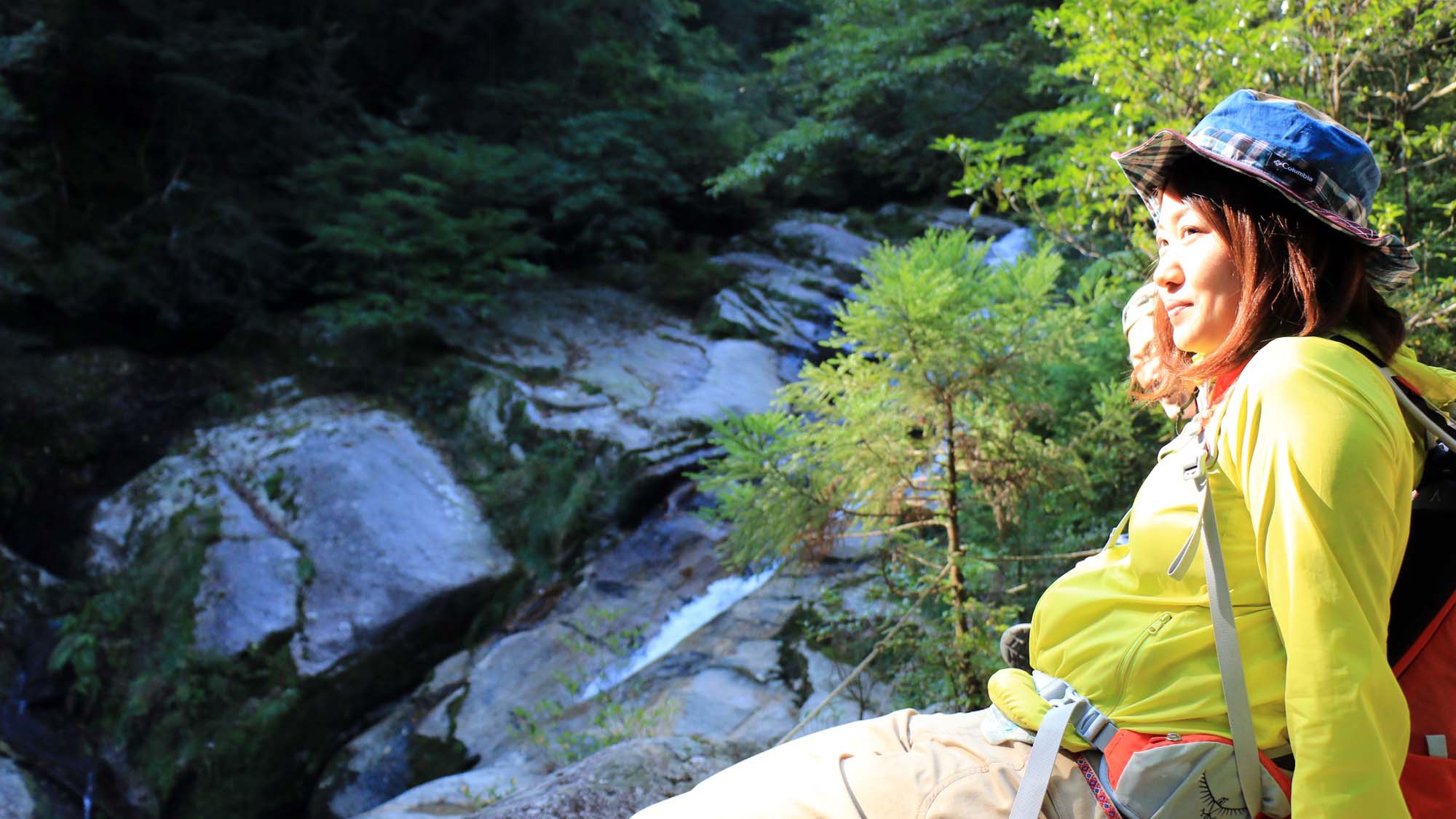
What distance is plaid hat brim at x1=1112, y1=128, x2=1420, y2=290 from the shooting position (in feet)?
4.24

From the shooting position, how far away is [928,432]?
395cm

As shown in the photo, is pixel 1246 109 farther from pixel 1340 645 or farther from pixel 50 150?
pixel 50 150

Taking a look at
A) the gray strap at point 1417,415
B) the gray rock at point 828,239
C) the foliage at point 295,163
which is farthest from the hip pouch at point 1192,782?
the gray rock at point 828,239

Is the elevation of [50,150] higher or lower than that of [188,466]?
higher

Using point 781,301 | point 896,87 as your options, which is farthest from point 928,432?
point 896,87

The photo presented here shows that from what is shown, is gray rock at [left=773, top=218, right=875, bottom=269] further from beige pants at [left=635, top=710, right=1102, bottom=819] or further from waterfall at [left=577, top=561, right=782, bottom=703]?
beige pants at [left=635, top=710, right=1102, bottom=819]

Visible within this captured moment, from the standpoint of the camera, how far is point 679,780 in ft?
11.3

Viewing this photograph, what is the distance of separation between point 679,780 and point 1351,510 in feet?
9.35

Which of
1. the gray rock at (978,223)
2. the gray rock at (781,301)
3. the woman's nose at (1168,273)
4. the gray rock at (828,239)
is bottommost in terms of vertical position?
the gray rock at (781,301)

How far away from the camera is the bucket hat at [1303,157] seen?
131 cm

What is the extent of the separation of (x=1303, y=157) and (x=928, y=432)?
2.66m

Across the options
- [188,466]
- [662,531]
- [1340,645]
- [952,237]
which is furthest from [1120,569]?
[188,466]

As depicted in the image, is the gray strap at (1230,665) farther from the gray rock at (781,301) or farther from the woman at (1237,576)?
the gray rock at (781,301)

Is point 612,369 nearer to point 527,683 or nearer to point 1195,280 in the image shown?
point 527,683
